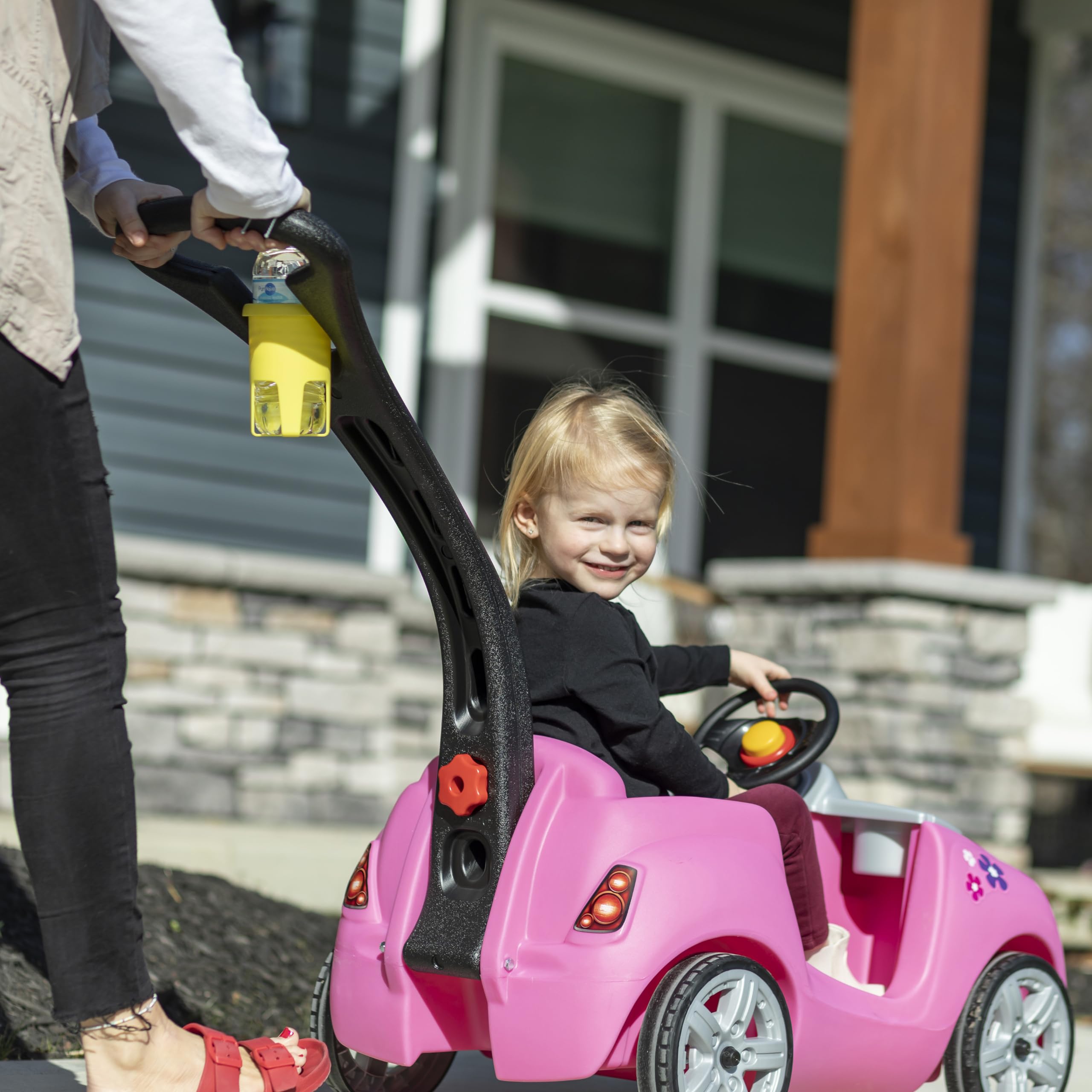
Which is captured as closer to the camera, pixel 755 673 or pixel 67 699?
pixel 67 699

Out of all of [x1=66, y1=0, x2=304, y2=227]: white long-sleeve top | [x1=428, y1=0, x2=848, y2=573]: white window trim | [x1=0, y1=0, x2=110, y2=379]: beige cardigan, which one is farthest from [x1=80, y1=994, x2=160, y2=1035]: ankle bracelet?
[x1=428, y1=0, x2=848, y2=573]: white window trim

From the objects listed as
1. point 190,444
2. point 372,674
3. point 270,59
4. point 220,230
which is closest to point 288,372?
point 220,230

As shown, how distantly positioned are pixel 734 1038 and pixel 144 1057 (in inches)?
32.7

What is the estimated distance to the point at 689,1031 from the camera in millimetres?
2156

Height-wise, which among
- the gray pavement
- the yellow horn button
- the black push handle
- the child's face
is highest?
the black push handle

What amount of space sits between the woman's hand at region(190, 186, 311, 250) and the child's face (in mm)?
748

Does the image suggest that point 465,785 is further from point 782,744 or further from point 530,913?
point 782,744

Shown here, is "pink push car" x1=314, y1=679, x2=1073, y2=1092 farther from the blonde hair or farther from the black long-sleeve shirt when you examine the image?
the blonde hair

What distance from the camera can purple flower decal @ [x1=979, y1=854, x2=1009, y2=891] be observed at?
8.98 ft

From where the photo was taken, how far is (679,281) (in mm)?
7910

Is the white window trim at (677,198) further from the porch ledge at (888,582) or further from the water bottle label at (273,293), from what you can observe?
the water bottle label at (273,293)

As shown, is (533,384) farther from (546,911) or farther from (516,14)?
(546,911)

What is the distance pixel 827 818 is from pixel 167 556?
3464 mm

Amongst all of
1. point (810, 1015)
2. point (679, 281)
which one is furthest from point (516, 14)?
point (810, 1015)
